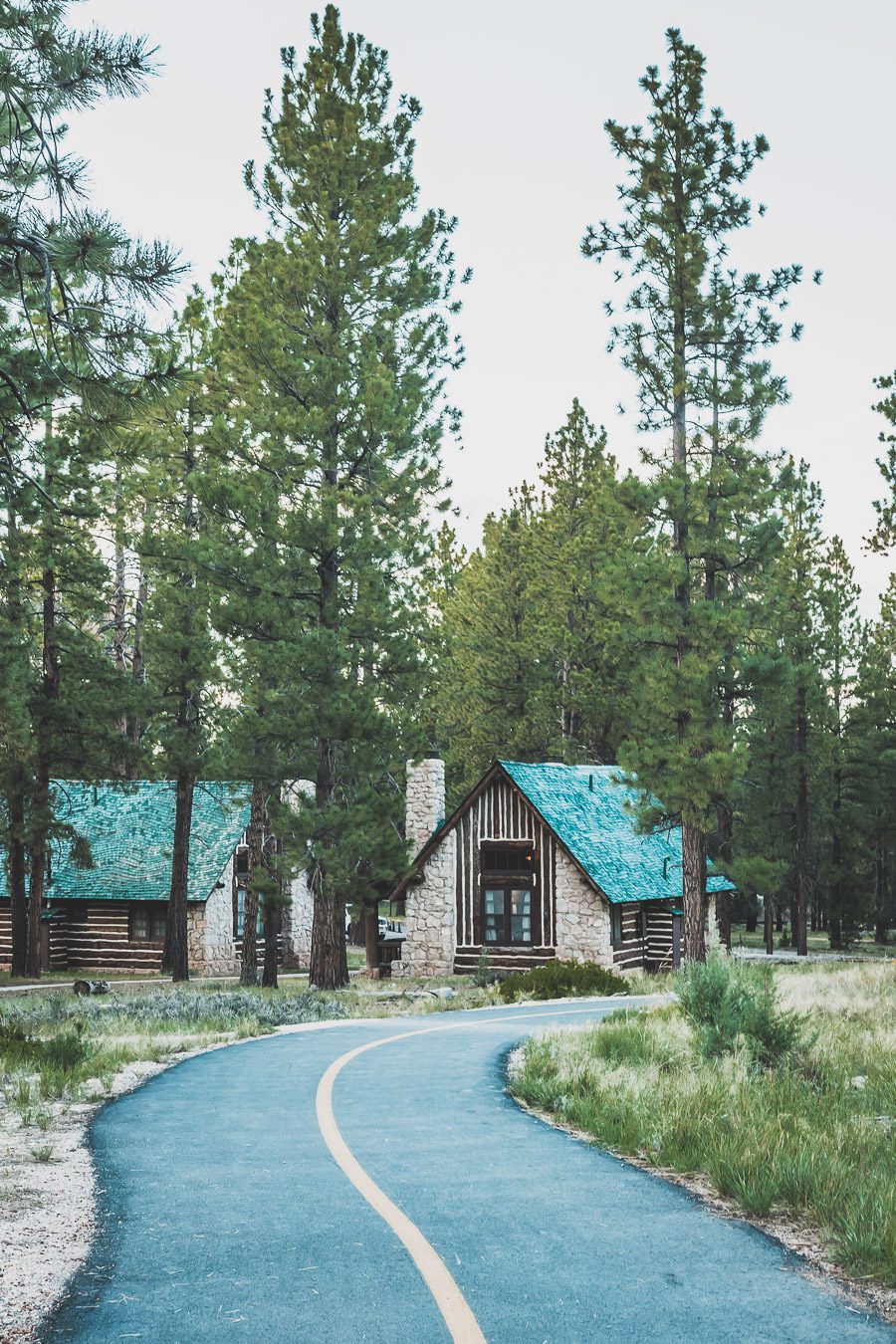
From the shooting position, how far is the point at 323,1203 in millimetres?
7738

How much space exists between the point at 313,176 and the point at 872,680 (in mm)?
37355

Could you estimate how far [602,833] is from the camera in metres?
39.0

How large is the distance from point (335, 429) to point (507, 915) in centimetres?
1592

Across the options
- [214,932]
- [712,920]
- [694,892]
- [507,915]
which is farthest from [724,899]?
[694,892]

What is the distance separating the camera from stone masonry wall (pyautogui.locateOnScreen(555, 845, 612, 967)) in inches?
1411

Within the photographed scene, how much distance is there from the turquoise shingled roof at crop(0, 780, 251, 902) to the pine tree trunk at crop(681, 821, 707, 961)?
16981 mm

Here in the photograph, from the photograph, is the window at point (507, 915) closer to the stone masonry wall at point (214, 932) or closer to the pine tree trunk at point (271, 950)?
the pine tree trunk at point (271, 950)

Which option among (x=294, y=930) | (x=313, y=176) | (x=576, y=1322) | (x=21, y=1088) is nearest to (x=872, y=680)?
(x=294, y=930)

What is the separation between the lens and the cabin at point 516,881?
1430 inches

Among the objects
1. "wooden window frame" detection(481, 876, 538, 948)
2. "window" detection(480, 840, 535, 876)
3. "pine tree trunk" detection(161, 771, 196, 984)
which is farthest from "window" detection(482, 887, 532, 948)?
"pine tree trunk" detection(161, 771, 196, 984)

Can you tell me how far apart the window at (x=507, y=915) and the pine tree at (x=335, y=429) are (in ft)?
24.8

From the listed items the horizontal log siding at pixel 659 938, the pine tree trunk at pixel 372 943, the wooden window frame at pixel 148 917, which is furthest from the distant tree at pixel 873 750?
the wooden window frame at pixel 148 917

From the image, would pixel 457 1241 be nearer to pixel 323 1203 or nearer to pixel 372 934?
pixel 323 1203

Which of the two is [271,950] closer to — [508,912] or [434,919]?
[434,919]
